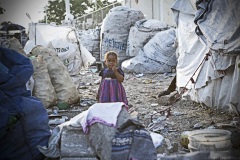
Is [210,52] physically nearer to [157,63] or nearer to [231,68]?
[231,68]

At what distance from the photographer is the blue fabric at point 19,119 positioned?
2826 mm

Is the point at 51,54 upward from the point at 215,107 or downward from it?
upward

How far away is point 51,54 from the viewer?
5.95m

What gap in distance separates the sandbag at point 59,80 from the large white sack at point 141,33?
463 centimetres

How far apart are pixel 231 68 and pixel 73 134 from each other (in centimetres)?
254

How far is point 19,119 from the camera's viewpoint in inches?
114

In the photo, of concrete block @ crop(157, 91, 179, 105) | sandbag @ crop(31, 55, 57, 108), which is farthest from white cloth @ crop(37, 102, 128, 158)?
concrete block @ crop(157, 91, 179, 105)

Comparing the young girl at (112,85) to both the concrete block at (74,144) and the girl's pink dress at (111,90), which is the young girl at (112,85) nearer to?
the girl's pink dress at (111,90)

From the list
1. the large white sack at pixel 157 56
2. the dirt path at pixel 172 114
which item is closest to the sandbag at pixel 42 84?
the dirt path at pixel 172 114

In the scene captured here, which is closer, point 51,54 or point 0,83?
point 0,83

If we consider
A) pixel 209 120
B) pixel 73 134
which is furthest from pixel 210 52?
pixel 73 134

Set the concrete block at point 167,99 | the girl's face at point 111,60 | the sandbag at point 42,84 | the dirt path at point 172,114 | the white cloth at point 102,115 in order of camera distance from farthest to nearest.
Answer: the concrete block at point 167,99 → the sandbag at point 42,84 → the girl's face at point 111,60 → the dirt path at point 172,114 → the white cloth at point 102,115

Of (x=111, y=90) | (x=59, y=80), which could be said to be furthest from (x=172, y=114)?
(x=59, y=80)

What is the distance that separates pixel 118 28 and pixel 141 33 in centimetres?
79
